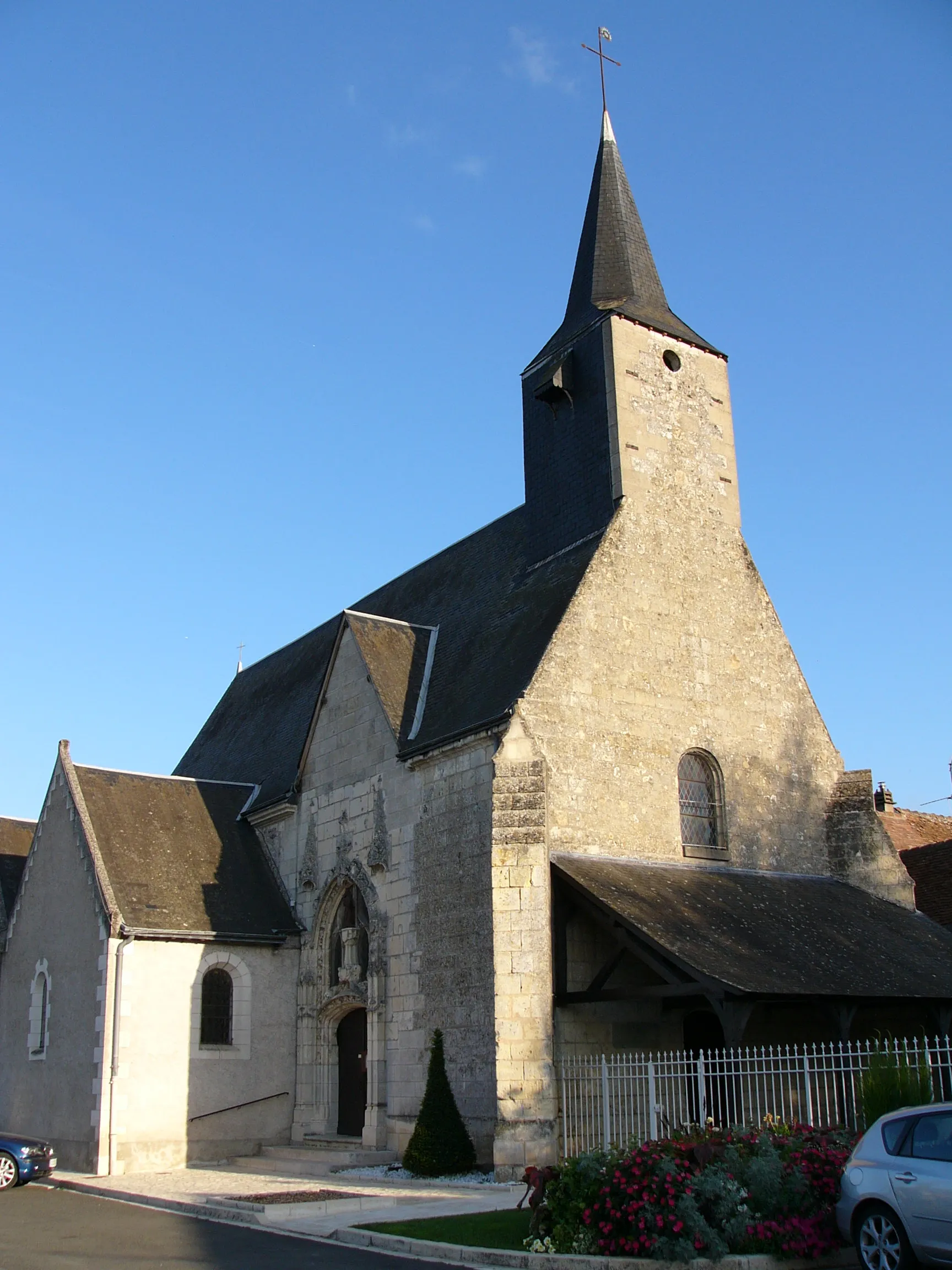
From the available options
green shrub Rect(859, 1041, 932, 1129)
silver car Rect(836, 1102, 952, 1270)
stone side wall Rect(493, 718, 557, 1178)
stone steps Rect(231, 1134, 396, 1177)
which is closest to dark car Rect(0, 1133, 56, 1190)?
stone steps Rect(231, 1134, 396, 1177)

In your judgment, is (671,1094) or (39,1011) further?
(39,1011)

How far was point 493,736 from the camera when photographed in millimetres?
16484

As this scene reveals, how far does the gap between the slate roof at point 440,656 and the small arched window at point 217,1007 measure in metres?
3.36

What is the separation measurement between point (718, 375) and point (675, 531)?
3780 mm

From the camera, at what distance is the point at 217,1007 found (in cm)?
1984

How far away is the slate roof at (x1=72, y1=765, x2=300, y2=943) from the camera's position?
778 inches

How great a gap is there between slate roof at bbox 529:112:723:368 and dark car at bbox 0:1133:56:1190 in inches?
596

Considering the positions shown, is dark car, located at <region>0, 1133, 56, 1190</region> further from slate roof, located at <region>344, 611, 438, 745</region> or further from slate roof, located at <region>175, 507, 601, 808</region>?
slate roof, located at <region>344, 611, 438, 745</region>

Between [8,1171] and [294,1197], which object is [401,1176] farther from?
[8,1171]

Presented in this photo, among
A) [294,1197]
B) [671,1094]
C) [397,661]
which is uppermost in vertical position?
[397,661]

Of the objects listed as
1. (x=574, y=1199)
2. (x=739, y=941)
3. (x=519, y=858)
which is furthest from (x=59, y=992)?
(x=574, y=1199)

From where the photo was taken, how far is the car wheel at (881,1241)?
8562 mm

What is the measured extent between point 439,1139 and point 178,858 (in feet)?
26.0

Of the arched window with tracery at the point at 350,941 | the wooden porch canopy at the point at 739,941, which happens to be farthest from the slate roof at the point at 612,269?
the arched window with tracery at the point at 350,941
